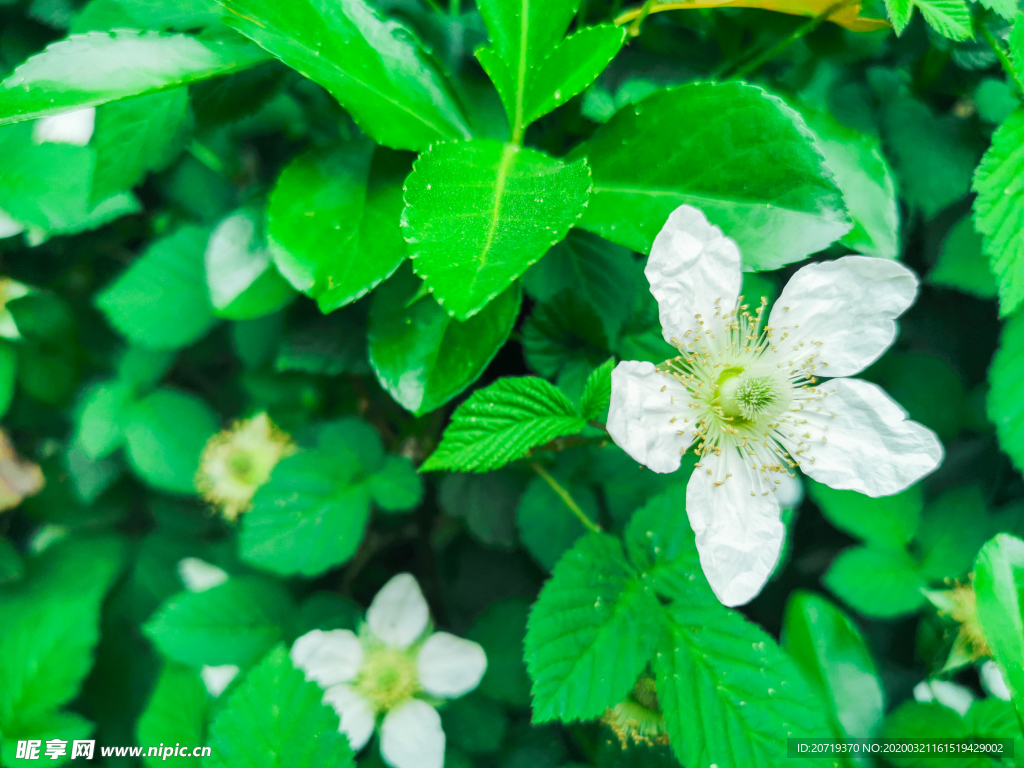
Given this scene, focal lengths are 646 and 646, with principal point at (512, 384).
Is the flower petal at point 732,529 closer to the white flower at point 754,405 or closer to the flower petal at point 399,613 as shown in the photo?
the white flower at point 754,405

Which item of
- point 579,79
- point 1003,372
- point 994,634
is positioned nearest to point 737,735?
point 994,634

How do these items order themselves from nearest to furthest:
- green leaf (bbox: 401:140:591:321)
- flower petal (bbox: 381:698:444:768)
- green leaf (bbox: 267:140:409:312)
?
green leaf (bbox: 401:140:591:321) → green leaf (bbox: 267:140:409:312) → flower petal (bbox: 381:698:444:768)

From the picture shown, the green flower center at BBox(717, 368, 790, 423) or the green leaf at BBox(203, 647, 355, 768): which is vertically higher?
the green flower center at BBox(717, 368, 790, 423)

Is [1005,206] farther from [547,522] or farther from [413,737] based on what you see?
[413,737]

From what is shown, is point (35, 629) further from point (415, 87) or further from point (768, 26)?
point (768, 26)

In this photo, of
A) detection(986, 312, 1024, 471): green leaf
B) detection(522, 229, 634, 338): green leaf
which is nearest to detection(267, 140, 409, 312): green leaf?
detection(522, 229, 634, 338): green leaf

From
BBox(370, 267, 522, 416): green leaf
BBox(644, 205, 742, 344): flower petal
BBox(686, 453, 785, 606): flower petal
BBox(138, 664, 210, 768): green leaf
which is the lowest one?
BBox(138, 664, 210, 768): green leaf

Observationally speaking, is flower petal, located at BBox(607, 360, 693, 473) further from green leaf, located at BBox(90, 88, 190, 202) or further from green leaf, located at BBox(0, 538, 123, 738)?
green leaf, located at BBox(0, 538, 123, 738)
